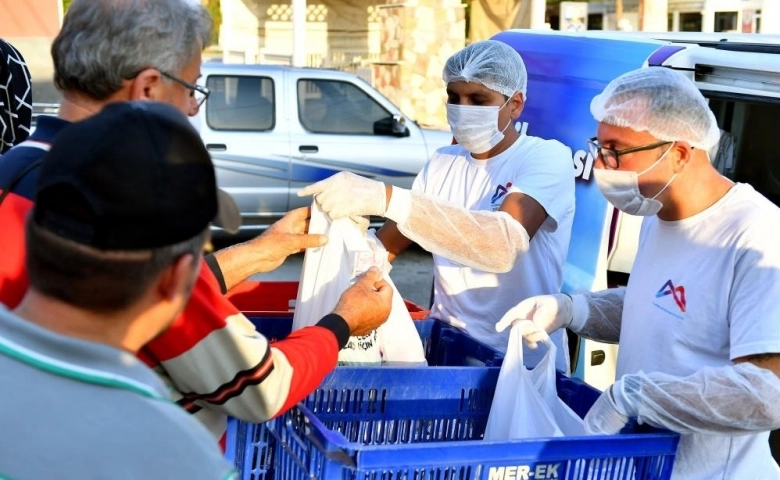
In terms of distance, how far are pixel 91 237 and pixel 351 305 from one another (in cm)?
127

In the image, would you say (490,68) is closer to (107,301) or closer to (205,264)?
(205,264)

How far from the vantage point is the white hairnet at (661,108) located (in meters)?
2.61

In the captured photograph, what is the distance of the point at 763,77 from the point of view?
12.1 ft

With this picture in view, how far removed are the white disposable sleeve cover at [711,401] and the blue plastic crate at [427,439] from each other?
62mm

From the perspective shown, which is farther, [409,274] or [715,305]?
[409,274]

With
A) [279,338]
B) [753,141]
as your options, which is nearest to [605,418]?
[279,338]

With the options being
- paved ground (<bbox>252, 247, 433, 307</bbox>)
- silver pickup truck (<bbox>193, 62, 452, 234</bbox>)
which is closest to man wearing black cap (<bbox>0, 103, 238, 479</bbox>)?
paved ground (<bbox>252, 247, 433, 307</bbox>)

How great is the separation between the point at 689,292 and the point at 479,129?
129 cm

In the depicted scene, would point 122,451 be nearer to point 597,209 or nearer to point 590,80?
point 597,209

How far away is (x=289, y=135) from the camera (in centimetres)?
998

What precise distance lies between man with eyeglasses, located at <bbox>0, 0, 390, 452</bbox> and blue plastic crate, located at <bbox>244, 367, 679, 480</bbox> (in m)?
0.20

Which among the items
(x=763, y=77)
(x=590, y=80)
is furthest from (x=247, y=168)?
(x=763, y=77)

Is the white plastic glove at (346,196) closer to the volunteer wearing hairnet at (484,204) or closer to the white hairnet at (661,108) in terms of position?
the volunteer wearing hairnet at (484,204)

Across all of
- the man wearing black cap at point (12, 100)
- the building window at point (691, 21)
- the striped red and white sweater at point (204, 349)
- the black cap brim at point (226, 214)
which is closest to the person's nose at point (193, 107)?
the striped red and white sweater at point (204, 349)
